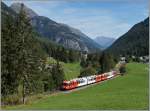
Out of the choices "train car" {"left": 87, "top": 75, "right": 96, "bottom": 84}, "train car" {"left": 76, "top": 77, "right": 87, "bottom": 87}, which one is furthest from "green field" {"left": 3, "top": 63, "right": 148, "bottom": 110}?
"train car" {"left": 87, "top": 75, "right": 96, "bottom": 84}

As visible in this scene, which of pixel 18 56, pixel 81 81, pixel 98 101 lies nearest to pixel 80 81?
pixel 81 81

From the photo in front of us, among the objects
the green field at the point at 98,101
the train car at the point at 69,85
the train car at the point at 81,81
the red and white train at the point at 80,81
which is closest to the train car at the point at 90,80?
the red and white train at the point at 80,81

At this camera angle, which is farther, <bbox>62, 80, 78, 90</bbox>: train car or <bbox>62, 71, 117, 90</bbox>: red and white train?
<bbox>62, 71, 117, 90</bbox>: red and white train

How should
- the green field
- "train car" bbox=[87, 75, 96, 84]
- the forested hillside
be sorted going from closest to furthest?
the green field < the forested hillside < "train car" bbox=[87, 75, 96, 84]

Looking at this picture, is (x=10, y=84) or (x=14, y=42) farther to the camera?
(x=10, y=84)

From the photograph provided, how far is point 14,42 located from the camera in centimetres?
3234

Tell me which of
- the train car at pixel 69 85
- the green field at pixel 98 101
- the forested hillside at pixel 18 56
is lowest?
the train car at pixel 69 85

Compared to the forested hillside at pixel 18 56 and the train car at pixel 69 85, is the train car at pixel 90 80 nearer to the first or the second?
the train car at pixel 69 85

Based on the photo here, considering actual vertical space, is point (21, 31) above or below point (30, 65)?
above

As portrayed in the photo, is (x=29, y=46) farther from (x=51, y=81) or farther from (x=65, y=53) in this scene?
(x=65, y=53)

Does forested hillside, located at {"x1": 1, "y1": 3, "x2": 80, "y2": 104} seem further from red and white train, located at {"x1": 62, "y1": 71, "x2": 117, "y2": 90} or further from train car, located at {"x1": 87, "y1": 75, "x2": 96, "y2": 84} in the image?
train car, located at {"x1": 87, "y1": 75, "x2": 96, "y2": 84}

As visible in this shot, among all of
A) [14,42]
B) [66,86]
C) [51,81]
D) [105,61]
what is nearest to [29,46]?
[14,42]

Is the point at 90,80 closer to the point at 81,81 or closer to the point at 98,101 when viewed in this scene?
A: the point at 81,81

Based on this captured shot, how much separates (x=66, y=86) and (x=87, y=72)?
32256 millimetres
